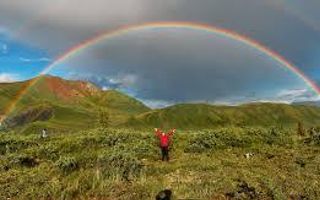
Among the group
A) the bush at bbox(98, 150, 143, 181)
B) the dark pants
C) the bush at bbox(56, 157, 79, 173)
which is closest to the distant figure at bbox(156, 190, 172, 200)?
the bush at bbox(98, 150, 143, 181)

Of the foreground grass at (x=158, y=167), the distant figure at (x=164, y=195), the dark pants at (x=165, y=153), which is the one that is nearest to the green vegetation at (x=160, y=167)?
the foreground grass at (x=158, y=167)

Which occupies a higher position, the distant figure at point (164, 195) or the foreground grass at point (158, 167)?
the foreground grass at point (158, 167)

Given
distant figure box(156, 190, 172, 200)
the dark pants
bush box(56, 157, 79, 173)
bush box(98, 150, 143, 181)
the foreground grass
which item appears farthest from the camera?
the dark pants

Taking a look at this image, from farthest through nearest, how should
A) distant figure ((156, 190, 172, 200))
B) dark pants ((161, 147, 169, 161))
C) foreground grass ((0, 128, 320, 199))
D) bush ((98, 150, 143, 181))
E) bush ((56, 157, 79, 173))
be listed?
1. dark pants ((161, 147, 169, 161))
2. bush ((56, 157, 79, 173))
3. bush ((98, 150, 143, 181))
4. foreground grass ((0, 128, 320, 199))
5. distant figure ((156, 190, 172, 200))

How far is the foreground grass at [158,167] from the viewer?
28891mm

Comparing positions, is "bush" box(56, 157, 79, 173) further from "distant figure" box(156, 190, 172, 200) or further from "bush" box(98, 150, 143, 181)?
"distant figure" box(156, 190, 172, 200)

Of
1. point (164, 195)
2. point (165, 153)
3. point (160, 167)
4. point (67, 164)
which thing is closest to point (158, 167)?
point (160, 167)

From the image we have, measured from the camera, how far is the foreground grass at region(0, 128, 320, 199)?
2889 centimetres

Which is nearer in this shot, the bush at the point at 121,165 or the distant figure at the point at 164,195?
the distant figure at the point at 164,195

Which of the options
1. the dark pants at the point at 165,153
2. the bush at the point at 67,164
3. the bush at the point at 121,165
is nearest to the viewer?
the bush at the point at 121,165

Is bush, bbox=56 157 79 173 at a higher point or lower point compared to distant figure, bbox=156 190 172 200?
higher

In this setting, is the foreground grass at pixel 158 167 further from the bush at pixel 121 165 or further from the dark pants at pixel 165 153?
the dark pants at pixel 165 153

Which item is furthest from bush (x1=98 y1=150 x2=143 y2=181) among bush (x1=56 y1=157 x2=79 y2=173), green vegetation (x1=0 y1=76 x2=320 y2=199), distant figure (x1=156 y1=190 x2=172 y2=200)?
distant figure (x1=156 y1=190 x2=172 y2=200)

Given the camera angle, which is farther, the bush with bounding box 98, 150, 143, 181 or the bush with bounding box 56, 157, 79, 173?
the bush with bounding box 56, 157, 79, 173
